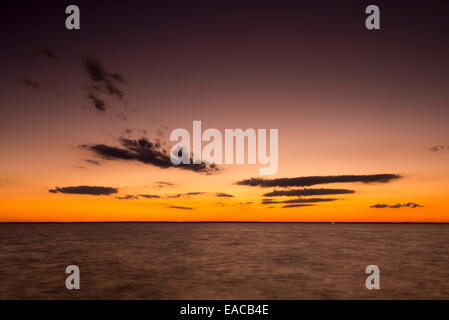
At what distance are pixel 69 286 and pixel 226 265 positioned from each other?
12562 mm

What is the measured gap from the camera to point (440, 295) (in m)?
17.4

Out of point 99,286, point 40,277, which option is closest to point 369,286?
point 99,286
